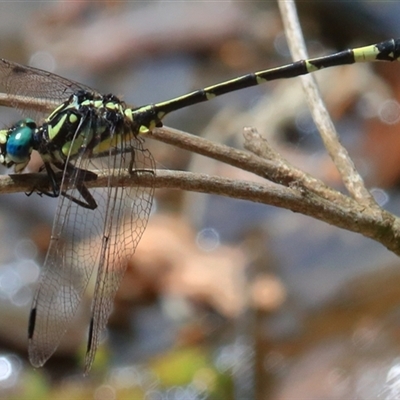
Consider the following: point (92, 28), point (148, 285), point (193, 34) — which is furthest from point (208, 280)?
point (92, 28)

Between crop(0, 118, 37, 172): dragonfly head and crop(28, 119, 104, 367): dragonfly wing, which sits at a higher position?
crop(0, 118, 37, 172): dragonfly head

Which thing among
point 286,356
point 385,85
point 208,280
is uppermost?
point 385,85

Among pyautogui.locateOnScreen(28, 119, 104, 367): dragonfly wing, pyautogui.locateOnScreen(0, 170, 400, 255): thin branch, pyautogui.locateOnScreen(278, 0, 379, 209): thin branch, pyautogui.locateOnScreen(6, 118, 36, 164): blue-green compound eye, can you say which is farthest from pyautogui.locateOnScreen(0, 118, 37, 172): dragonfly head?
pyautogui.locateOnScreen(278, 0, 379, 209): thin branch

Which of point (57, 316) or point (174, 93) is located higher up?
point (174, 93)

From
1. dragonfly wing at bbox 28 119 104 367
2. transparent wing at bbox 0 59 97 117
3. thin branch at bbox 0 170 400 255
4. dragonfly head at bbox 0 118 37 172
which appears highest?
transparent wing at bbox 0 59 97 117

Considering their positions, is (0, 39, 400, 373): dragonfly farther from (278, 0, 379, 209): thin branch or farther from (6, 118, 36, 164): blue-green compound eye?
(278, 0, 379, 209): thin branch

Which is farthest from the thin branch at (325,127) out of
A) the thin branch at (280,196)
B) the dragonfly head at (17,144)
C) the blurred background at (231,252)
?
the blurred background at (231,252)

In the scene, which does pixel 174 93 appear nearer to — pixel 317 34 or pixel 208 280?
pixel 317 34
